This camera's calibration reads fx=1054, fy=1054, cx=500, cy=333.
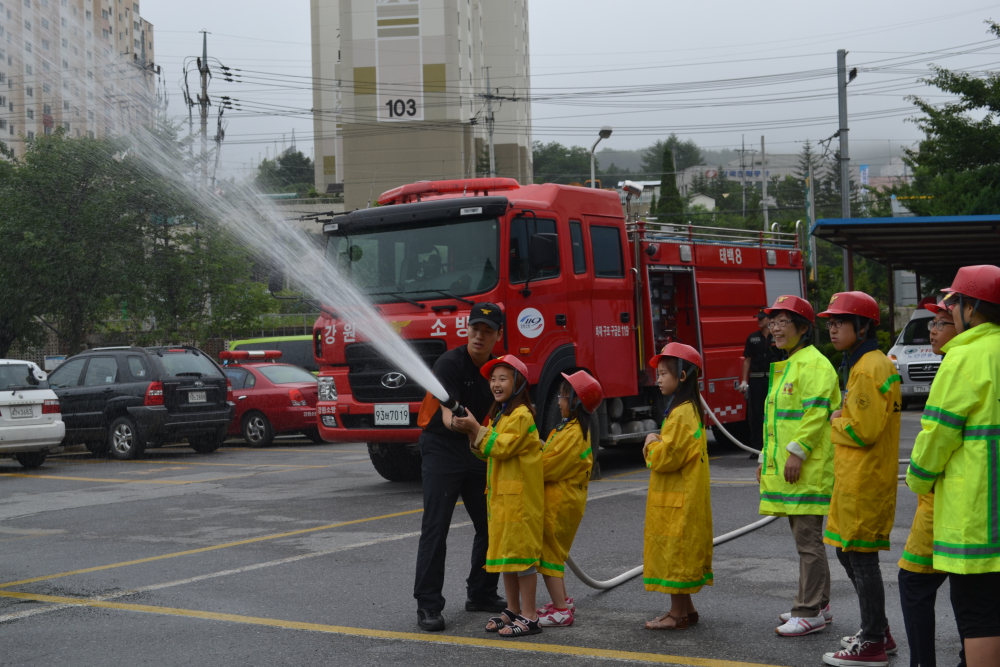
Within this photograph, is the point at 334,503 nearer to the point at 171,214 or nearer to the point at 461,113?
the point at 171,214

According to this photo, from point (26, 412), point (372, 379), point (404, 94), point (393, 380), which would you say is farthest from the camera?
point (404, 94)

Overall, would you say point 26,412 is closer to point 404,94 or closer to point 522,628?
point 522,628

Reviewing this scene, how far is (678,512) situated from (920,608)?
1482 millimetres

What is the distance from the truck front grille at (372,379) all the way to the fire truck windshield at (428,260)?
62 cm

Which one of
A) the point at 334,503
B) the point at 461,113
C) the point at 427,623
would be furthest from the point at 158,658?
the point at 461,113

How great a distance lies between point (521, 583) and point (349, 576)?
6.65 feet

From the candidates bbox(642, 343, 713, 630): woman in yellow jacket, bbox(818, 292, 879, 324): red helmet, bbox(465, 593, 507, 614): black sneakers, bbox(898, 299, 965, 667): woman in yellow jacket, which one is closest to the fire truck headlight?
bbox(465, 593, 507, 614): black sneakers

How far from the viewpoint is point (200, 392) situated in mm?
17219

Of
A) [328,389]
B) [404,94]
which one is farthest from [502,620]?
A: [404,94]

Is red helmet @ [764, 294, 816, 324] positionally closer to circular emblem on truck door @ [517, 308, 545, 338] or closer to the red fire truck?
the red fire truck

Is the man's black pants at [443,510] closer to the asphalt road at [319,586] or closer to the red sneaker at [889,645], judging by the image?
the asphalt road at [319,586]

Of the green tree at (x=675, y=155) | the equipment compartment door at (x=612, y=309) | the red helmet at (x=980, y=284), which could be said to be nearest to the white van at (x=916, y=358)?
the equipment compartment door at (x=612, y=309)

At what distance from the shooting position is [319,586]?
280 inches

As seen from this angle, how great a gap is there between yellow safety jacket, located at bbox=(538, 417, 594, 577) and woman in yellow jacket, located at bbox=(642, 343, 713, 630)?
0.42 meters
